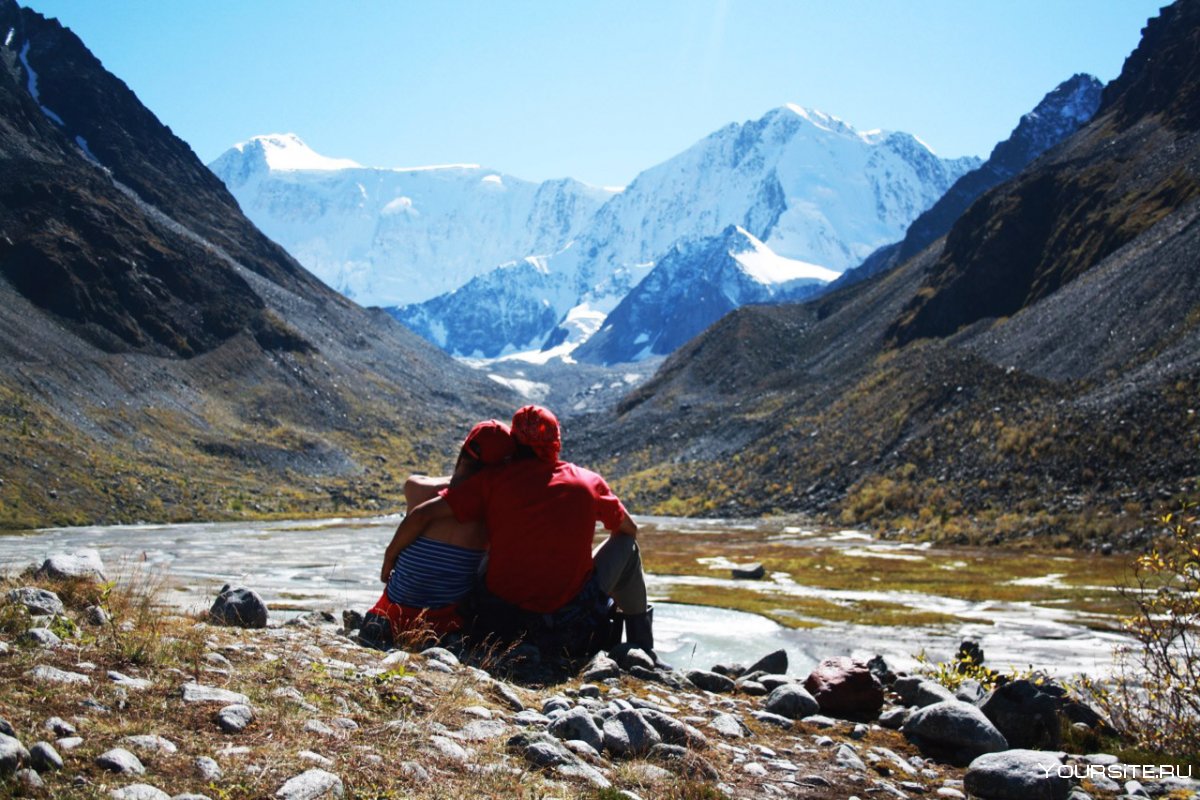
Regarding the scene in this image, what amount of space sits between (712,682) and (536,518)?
3064 millimetres

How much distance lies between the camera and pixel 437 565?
949 centimetres

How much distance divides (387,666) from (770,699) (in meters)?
3.91

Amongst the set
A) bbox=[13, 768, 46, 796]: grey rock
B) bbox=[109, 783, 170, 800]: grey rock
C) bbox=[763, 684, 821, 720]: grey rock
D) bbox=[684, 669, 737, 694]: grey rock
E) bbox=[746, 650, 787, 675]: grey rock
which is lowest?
bbox=[746, 650, 787, 675]: grey rock

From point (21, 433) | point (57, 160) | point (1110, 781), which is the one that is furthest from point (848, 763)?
point (57, 160)

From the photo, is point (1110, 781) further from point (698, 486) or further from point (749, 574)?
point (698, 486)

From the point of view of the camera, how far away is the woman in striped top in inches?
361

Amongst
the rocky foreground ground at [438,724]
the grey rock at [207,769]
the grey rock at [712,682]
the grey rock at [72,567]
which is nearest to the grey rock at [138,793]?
the rocky foreground ground at [438,724]

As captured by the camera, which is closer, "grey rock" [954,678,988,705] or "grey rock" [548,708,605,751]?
"grey rock" [548,708,605,751]

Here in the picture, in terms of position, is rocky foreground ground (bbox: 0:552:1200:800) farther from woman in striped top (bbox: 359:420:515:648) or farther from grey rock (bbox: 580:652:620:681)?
woman in striped top (bbox: 359:420:515:648)

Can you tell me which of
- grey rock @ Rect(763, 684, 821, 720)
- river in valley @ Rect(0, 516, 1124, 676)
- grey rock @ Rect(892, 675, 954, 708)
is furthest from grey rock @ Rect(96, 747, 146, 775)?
grey rock @ Rect(892, 675, 954, 708)

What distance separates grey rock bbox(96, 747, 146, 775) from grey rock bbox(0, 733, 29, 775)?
346mm

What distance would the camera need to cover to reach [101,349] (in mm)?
102188

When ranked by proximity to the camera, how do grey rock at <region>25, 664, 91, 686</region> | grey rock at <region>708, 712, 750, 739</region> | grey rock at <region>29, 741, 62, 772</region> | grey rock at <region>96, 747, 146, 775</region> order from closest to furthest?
grey rock at <region>29, 741, 62, 772</region> < grey rock at <region>96, 747, 146, 775</region> < grey rock at <region>25, 664, 91, 686</region> < grey rock at <region>708, 712, 750, 739</region>

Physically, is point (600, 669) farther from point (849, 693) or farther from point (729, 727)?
point (849, 693)
